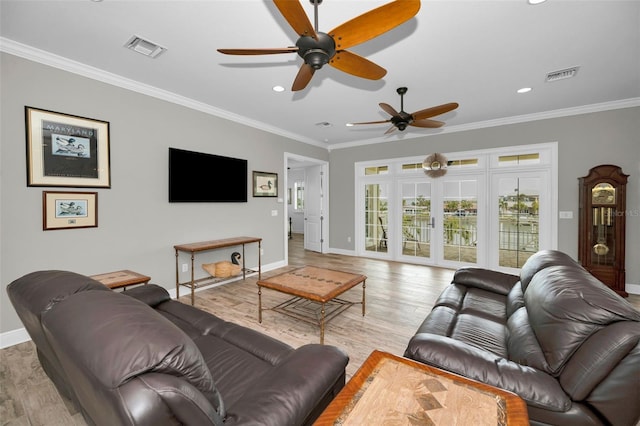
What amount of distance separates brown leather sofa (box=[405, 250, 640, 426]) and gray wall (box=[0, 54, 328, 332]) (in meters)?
3.46

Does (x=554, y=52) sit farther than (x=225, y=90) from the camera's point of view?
No

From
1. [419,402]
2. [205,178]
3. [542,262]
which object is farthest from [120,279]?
[542,262]

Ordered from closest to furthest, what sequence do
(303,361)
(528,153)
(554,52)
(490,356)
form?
(303,361) < (490,356) < (554,52) < (528,153)

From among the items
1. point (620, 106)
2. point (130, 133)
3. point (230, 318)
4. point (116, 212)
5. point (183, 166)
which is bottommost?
point (230, 318)

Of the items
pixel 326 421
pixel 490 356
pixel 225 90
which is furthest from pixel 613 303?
pixel 225 90

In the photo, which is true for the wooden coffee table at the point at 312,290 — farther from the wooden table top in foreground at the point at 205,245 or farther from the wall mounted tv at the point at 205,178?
the wall mounted tv at the point at 205,178

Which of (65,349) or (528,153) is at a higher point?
(528,153)

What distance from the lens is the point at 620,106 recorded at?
13.2 ft

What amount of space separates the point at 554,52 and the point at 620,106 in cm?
246

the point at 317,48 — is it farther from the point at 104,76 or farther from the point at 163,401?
the point at 104,76

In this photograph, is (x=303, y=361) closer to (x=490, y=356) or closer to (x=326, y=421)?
(x=326, y=421)

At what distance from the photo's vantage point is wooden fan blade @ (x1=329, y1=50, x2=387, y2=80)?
2.00 meters

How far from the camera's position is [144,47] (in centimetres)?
263

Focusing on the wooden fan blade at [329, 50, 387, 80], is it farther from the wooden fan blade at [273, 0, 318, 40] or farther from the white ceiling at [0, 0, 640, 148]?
the white ceiling at [0, 0, 640, 148]
